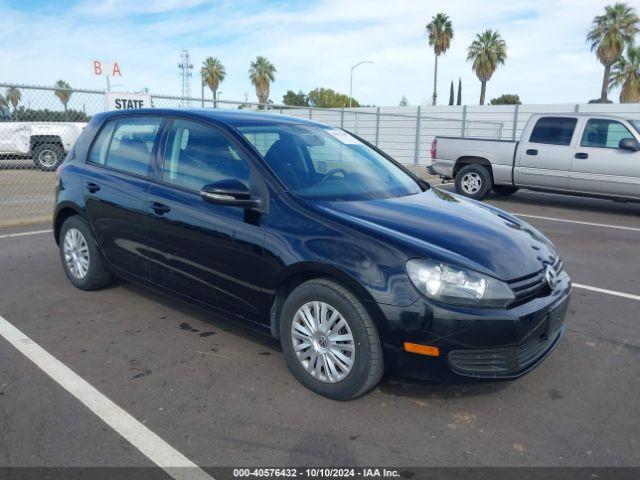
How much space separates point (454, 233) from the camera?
324cm

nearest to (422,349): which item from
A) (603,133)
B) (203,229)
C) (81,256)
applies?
(203,229)

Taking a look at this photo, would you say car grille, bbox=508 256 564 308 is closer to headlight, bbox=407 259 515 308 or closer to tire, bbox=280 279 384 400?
headlight, bbox=407 259 515 308

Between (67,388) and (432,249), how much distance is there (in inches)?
89.7

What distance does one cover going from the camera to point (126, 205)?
422cm

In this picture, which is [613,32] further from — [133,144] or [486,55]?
[133,144]

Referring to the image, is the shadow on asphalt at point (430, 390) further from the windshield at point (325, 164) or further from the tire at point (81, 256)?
the tire at point (81, 256)

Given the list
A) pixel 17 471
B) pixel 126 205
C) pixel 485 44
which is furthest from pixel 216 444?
pixel 485 44

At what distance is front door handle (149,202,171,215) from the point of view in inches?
153

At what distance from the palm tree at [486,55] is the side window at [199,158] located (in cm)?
4234

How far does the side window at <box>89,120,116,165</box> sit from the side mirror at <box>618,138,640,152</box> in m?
8.68

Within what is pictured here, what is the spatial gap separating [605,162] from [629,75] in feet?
108

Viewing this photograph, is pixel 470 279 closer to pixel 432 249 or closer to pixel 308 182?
pixel 432 249

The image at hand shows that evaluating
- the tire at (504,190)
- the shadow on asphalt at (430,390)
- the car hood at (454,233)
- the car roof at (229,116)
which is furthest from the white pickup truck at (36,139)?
the shadow on asphalt at (430,390)

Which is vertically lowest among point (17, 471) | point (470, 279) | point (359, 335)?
point (17, 471)
